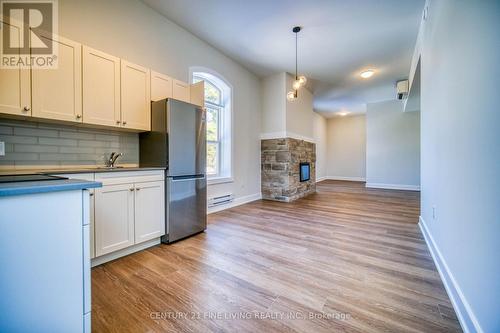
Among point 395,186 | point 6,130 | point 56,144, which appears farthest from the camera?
point 395,186

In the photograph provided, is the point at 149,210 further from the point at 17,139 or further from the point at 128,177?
the point at 17,139

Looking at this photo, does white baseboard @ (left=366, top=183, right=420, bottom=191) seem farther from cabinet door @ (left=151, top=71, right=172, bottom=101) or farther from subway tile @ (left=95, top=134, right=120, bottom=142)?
subway tile @ (left=95, top=134, right=120, bottom=142)

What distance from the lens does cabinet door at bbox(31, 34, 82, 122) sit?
5.83ft

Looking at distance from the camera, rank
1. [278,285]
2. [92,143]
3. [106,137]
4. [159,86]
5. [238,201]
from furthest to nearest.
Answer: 1. [238,201]
2. [159,86]
3. [106,137]
4. [92,143]
5. [278,285]

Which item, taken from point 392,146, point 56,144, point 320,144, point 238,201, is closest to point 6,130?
point 56,144

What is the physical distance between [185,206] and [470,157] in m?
2.66

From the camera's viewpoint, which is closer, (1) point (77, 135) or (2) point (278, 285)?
(2) point (278, 285)

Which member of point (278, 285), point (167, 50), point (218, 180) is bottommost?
point (278, 285)

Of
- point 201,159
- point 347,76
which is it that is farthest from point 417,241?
point 347,76

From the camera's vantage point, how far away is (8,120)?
5.96ft

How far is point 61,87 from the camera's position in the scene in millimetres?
1898

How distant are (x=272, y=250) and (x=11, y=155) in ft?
8.77

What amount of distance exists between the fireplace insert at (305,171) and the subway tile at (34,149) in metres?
4.93

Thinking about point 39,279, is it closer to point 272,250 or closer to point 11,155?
point 11,155
